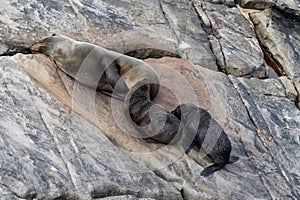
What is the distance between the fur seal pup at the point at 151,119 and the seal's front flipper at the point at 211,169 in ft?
1.61

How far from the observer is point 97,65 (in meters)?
6.15

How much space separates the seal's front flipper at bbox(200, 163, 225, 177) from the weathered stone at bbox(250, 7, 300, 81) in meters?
2.71

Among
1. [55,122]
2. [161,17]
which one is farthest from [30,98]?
[161,17]

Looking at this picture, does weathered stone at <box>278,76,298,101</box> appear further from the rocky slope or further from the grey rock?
the grey rock

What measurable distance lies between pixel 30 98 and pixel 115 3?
2688 millimetres

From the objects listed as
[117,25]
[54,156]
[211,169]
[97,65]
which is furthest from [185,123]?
[117,25]

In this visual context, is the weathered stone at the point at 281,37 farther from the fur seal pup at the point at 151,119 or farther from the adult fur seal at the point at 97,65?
the fur seal pup at the point at 151,119

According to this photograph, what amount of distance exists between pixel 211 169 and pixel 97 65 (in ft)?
5.95

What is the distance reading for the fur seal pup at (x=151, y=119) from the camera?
557cm

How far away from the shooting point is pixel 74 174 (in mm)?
4887

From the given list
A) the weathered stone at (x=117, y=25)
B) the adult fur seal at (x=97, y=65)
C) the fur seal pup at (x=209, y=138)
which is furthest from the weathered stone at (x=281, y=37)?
the adult fur seal at (x=97, y=65)

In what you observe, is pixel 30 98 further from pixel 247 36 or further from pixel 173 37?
pixel 247 36

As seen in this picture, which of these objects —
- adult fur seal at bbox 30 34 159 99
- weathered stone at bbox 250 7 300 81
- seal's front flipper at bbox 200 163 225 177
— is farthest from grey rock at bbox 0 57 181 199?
weathered stone at bbox 250 7 300 81

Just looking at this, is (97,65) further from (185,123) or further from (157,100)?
(185,123)
